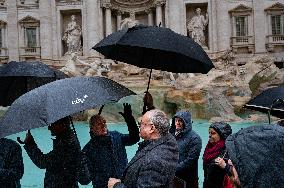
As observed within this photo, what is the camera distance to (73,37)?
28156 millimetres

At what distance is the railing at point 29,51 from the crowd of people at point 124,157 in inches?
984

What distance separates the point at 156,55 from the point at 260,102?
148cm

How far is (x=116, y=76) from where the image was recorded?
2259 centimetres

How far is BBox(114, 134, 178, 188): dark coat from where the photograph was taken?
292cm

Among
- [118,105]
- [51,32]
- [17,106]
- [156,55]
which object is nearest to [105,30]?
[51,32]

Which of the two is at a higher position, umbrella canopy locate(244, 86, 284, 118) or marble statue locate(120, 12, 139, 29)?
marble statue locate(120, 12, 139, 29)

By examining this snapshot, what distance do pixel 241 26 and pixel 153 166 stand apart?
26.7 meters

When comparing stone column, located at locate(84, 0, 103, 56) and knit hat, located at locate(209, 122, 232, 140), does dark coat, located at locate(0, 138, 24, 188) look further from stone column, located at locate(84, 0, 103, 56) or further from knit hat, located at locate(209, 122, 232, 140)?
stone column, located at locate(84, 0, 103, 56)

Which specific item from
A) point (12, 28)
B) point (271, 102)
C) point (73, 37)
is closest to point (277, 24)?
point (73, 37)

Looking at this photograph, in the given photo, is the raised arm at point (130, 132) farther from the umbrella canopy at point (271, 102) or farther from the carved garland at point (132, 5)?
the carved garland at point (132, 5)

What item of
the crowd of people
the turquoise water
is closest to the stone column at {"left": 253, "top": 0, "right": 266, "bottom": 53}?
the turquoise water

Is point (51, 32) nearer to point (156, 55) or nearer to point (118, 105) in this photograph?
point (118, 105)

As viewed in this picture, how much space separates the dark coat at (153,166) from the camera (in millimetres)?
2916

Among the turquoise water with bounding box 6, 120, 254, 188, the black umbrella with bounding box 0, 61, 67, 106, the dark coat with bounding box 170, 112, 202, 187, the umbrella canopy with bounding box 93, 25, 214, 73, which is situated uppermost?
the umbrella canopy with bounding box 93, 25, 214, 73
